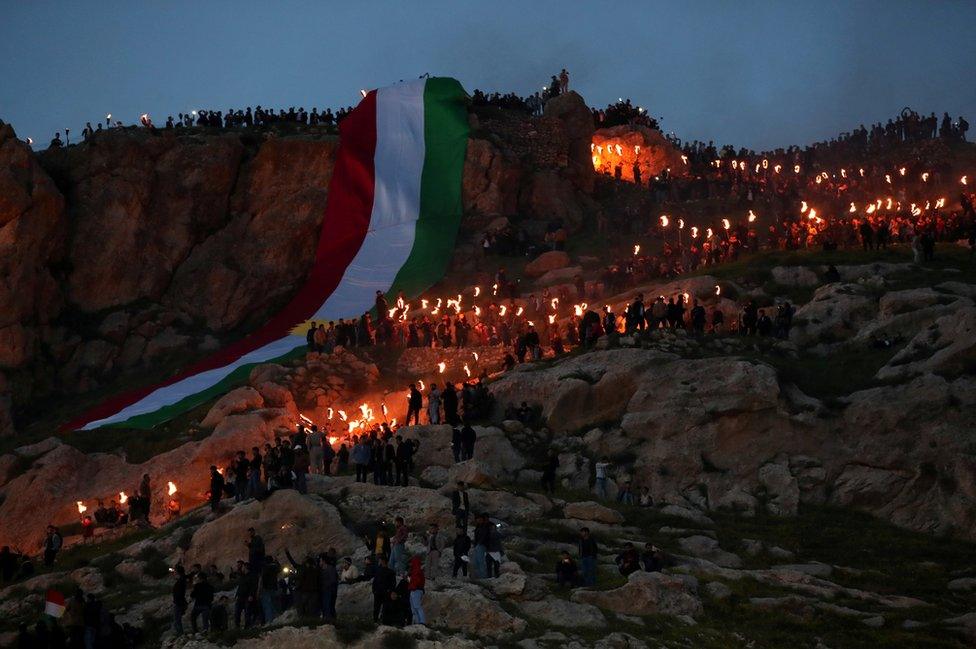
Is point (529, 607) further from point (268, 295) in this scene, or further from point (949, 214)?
point (268, 295)

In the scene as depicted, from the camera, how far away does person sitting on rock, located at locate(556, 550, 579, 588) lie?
24422 mm

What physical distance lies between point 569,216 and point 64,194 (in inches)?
855

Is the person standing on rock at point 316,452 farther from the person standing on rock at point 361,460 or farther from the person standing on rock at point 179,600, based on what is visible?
the person standing on rock at point 179,600

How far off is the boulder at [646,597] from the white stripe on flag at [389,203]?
1036 inches

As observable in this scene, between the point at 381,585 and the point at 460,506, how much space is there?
21.7 ft

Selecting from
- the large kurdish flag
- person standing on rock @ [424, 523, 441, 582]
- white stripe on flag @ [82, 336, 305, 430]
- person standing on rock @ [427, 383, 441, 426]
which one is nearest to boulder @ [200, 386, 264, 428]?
white stripe on flag @ [82, 336, 305, 430]

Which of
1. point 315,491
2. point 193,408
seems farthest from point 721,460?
point 193,408

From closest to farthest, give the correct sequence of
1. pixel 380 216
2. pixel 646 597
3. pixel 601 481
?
1. pixel 646 597
2. pixel 601 481
3. pixel 380 216

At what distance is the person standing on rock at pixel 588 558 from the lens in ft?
80.1

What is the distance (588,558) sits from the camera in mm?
24391

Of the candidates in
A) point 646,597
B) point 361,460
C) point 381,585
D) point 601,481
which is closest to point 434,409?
point 361,460

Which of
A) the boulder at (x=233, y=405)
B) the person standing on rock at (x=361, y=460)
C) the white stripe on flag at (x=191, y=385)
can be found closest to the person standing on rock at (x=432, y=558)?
the person standing on rock at (x=361, y=460)

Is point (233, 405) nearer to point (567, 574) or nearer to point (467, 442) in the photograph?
point (467, 442)

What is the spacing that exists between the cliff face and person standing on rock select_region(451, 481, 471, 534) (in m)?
24.7
